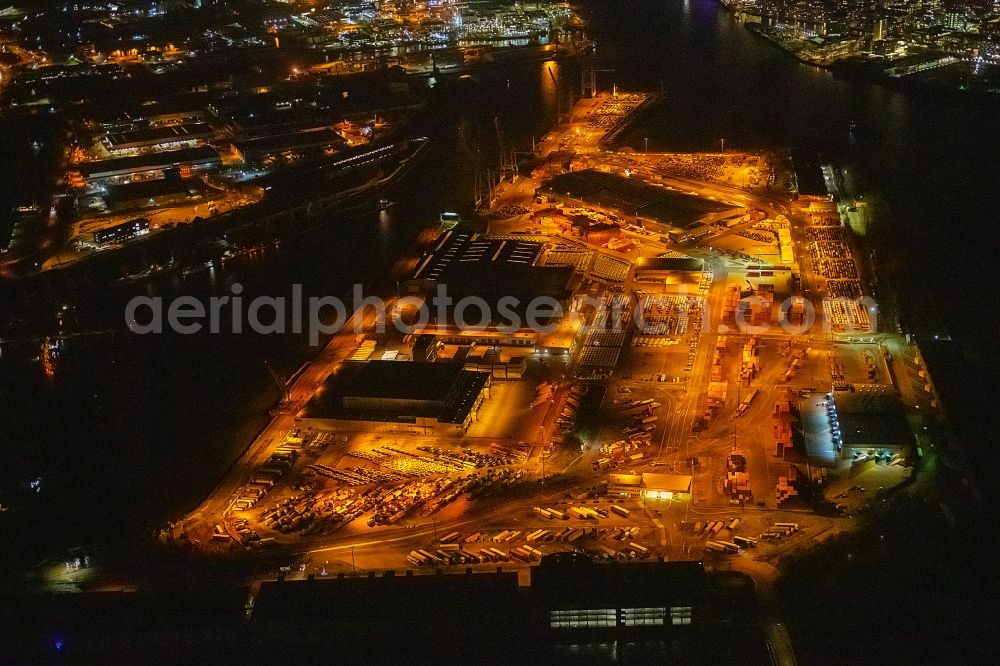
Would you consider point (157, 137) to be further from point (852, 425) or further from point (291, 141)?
point (852, 425)

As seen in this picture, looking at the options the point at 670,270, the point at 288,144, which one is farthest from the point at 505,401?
the point at 288,144

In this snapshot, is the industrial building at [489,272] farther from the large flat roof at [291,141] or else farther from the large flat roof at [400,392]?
the large flat roof at [291,141]

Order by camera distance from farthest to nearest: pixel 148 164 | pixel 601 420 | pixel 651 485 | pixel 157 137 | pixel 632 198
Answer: pixel 157 137
pixel 148 164
pixel 632 198
pixel 601 420
pixel 651 485

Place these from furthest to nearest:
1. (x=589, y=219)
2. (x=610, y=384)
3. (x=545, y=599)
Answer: (x=589, y=219) < (x=610, y=384) < (x=545, y=599)

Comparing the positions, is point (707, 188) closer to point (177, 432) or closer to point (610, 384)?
point (610, 384)

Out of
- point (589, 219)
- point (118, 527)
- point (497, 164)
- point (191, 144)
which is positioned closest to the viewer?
point (118, 527)

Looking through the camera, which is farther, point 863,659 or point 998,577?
point 998,577

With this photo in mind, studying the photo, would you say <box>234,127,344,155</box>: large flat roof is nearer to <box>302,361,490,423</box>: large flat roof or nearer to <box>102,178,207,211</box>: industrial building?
<box>102,178,207,211</box>: industrial building

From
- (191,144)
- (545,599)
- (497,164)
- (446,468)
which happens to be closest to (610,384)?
(446,468)
